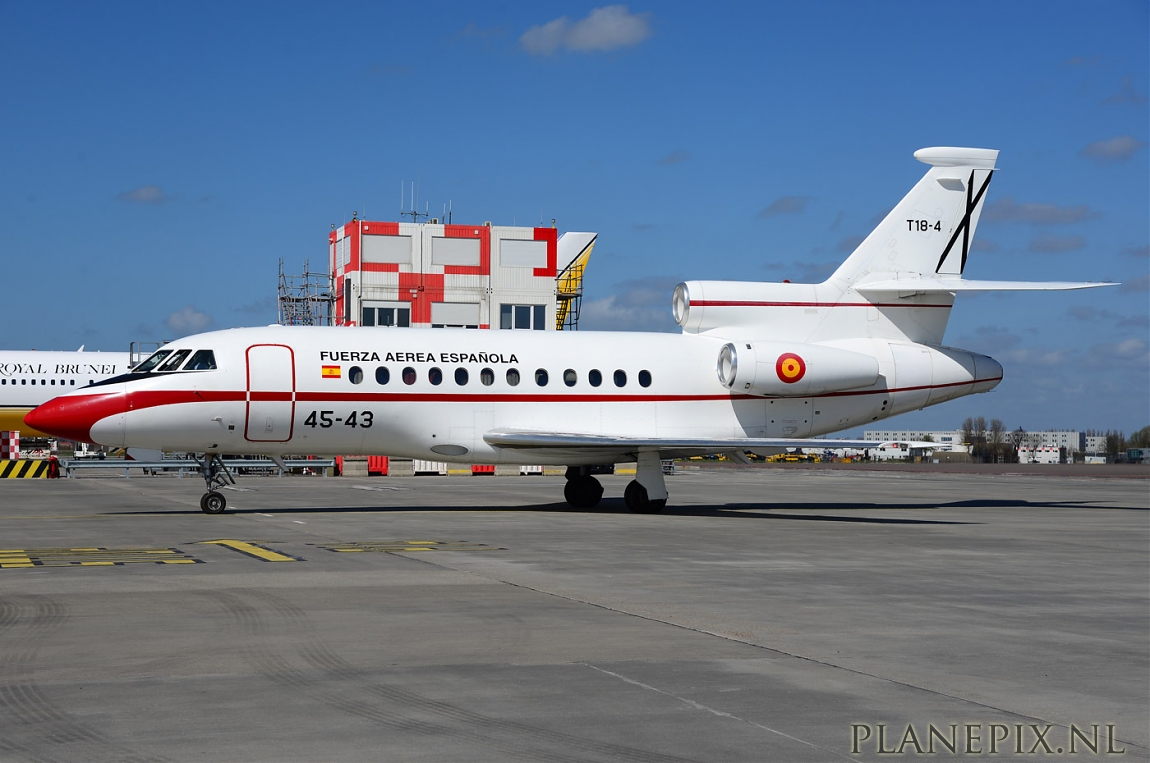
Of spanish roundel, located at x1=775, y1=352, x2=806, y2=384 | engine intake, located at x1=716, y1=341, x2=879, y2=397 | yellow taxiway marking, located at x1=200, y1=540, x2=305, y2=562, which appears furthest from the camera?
spanish roundel, located at x1=775, y1=352, x2=806, y2=384

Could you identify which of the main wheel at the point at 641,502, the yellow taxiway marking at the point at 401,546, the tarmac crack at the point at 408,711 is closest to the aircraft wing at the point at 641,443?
the main wheel at the point at 641,502

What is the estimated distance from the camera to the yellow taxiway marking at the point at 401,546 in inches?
619

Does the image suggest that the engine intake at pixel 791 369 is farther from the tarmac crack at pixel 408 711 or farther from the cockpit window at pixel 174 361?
the tarmac crack at pixel 408 711

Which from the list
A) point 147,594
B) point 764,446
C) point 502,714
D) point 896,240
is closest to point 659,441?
point 764,446

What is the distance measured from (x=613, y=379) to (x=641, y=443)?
2327 mm

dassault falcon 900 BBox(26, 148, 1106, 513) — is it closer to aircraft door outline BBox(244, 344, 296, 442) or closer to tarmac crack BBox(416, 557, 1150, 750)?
aircraft door outline BBox(244, 344, 296, 442)

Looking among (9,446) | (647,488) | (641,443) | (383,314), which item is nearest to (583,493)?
(647,488)

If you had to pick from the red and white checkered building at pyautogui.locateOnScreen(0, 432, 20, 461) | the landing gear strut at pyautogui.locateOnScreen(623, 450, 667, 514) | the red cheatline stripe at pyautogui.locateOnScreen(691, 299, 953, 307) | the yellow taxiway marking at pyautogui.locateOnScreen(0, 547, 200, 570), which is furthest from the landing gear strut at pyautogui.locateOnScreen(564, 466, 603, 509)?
the red and white checkered building at pyautogui.locateOnScreen(0, 432, 20, 461)

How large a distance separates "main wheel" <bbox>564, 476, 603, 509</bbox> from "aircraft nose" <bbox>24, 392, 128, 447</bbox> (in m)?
9.53

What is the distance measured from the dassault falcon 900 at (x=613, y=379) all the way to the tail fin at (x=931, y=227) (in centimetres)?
4

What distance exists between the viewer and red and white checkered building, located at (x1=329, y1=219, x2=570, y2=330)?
5075cm

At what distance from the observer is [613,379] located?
81.1 ft

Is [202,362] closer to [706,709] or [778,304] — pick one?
[778,304]

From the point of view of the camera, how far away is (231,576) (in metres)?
12.7
